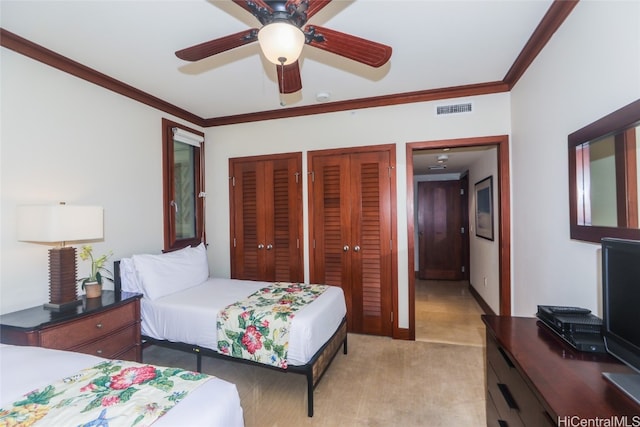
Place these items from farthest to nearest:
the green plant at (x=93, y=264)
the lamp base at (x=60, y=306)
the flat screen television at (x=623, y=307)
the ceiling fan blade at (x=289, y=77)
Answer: the green plant at (x=93, y=264), the lamp base at (x=60, y=306), the ceiling fan blade at (x=289, y=77), the flat screen television at (x=623, y=307)

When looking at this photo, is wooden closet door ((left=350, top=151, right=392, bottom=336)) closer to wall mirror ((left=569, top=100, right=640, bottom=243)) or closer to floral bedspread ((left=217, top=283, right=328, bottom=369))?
floral bedspread ((left=217, top=283, right=328, bottom=369))

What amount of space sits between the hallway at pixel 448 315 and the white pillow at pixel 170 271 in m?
2.48

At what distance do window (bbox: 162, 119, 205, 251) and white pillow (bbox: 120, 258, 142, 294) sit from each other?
70 cm

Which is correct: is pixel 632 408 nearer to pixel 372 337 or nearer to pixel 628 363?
pixel 628 363

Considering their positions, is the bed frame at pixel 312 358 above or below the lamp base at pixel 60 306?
below

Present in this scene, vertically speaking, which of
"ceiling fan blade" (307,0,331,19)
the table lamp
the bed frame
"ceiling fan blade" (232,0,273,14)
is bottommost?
the bed frame

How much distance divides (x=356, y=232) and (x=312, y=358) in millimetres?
1577

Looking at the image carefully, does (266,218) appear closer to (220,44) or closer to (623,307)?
(220,44)

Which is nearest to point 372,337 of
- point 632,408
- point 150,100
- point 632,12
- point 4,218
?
point 632,408

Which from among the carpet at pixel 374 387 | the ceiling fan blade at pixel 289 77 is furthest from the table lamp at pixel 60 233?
the ceiling fan blade at pixel 289 77

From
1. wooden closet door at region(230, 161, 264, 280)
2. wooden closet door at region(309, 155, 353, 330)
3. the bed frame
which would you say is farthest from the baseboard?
wooden closet door at region(230, 161, 264, 280)

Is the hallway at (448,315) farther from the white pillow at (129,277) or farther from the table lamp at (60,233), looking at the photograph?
the table lamp at (60,233)

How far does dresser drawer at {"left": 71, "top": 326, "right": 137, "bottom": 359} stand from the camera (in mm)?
2036

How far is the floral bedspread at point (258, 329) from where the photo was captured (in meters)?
2.08
